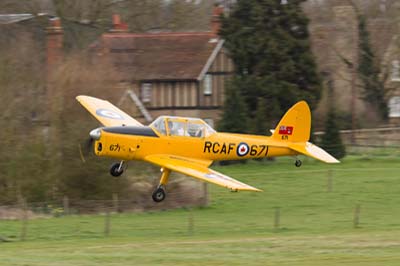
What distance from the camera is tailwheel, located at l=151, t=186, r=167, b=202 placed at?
104 ft

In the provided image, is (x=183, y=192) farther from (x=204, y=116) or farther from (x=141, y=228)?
(x=204, y=116)

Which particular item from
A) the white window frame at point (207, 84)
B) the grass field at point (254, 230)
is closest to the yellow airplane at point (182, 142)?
the grass field at point (254, 230)

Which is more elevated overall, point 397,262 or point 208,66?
point 397,262

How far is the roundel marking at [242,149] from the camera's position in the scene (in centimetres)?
3231

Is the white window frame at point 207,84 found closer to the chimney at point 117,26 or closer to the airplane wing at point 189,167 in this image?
the chimney at point 117,26

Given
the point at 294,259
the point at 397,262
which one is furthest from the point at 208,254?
the point at 397,262

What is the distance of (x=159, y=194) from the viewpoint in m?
31.7

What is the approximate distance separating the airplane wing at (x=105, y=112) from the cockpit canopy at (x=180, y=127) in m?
1.88

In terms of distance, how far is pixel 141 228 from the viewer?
28.2 metres

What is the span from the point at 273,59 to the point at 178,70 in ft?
36.4

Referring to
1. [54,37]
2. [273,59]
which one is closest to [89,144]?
[273,59]

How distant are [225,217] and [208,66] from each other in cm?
2947

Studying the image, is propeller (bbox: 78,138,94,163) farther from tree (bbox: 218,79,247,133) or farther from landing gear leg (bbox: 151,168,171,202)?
tree (bbox: 218,79,247,133)

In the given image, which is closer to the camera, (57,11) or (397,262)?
(397,262)
